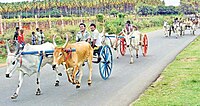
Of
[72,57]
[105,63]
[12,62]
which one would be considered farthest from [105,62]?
[12,62]

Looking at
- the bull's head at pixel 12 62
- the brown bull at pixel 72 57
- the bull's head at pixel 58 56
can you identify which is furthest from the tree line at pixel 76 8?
the bull's head at pixel 12 62

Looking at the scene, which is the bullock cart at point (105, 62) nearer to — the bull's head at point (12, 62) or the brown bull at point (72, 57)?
the brown bull at point (72, 57)

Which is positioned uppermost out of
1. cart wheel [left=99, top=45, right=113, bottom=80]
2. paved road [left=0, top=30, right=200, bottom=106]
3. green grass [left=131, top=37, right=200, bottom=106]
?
cart wheel [left=99, top=45, right=113, bottom=80]

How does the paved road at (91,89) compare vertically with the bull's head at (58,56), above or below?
below

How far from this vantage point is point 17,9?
78.9 metres

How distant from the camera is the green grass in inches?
349

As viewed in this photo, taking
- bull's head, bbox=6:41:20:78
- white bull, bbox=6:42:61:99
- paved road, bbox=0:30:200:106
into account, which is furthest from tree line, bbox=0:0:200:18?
bull's head, bbox=6:41:20:78

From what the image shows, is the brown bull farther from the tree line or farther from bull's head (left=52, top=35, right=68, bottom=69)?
the tree line

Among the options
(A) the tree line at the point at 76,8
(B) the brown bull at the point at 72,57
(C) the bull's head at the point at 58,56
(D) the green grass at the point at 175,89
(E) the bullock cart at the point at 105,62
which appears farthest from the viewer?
(A) the tree line at the point at 76,8

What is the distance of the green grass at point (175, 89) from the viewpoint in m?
8.87

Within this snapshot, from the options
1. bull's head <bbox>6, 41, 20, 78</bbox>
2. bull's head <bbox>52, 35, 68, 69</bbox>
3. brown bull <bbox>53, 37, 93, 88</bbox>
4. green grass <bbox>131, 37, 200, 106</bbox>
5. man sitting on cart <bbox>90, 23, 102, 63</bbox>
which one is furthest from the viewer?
man sitting on cart <bbox>90, 23, 102, 63</bbox>

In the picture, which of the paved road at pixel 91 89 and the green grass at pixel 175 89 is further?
the paved road at pixel 91 89

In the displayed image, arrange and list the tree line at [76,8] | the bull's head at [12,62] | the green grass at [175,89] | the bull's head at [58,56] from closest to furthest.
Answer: the green grass at [175,89], the bull's head at [12,62], the bull's head at [58,56], the tree line at [76,8]

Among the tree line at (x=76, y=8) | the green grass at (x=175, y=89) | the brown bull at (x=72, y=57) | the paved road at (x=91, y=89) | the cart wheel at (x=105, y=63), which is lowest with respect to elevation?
the paved road at (x=91, y=89)
